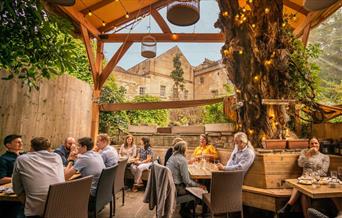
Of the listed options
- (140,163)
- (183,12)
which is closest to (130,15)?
(183,12)

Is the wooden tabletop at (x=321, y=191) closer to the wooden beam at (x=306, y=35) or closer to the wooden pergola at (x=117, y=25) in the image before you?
the wooden beam at (x=306, y=35)

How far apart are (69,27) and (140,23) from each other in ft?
18.1

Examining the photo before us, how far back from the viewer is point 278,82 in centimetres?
441

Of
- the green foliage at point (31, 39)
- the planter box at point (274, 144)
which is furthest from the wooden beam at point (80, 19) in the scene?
the planter box at point (274, 144)

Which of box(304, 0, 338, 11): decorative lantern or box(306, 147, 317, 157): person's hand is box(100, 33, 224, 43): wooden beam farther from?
box(306, 147, 317, 157): person's hand

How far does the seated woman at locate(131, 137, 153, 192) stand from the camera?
211 inches

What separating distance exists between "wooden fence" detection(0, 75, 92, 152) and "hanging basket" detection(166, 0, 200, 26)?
97.4 inches

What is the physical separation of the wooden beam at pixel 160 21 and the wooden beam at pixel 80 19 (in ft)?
5.96

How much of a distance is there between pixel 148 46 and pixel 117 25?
5.52 feet

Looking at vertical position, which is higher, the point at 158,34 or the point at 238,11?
the point at 158,34

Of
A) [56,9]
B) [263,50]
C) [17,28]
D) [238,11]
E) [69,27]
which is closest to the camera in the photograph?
[17,28]

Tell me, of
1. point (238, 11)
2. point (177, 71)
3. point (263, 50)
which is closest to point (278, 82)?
point (263, 50)

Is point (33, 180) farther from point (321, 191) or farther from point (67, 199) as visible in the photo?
point (321, 191)

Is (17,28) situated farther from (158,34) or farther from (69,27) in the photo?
(158,34)
